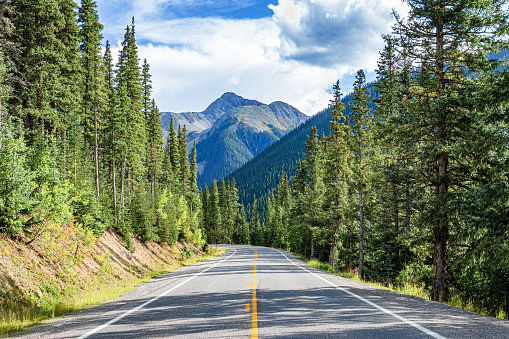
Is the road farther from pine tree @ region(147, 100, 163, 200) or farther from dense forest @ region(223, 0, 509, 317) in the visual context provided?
pine tree @ region(147, 100, 163, 200)

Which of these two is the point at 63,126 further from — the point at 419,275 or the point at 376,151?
the point at 419,275

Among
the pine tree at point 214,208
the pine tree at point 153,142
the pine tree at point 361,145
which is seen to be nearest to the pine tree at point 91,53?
the pine tree at point 153,142

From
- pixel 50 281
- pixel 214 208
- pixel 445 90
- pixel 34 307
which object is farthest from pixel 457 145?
pixel 214 208

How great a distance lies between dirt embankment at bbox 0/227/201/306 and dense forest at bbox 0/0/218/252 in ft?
2.65

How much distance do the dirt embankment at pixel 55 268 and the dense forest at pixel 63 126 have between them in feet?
2.65

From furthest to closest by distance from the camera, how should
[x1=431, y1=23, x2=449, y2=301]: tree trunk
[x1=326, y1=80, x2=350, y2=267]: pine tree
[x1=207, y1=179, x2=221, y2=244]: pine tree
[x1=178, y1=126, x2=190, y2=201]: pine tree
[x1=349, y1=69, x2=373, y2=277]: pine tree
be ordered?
[x1=207, y1=179, x2=221, y2=244]: pine tree, [x1=178, y1=126, x2=190, y2=201]: pine tree, [x1=326, y1=80, x2=350, y2=267]: pine tree, [x1=349, y1=69, x2=373, y2=277]: pine tree, [x1=431, y1=23, x2=449, y2=301]: tree trunk

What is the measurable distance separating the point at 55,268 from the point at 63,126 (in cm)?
1632

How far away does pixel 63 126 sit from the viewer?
1022 inches

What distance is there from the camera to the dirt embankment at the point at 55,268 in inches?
414

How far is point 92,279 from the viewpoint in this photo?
52.2 ft

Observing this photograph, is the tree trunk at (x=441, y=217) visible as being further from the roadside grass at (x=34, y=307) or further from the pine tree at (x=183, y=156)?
the pine tree at (x=183, y=156)

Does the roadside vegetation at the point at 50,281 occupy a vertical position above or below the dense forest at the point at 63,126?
below

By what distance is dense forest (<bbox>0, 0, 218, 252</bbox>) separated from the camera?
12617 millimetres

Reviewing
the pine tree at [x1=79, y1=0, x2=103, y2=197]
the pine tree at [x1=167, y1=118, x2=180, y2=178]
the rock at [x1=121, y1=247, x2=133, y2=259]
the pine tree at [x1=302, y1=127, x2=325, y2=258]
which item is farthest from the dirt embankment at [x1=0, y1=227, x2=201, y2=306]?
the pine tree at [x1=167, y1=118, x2=180, y2=178]
